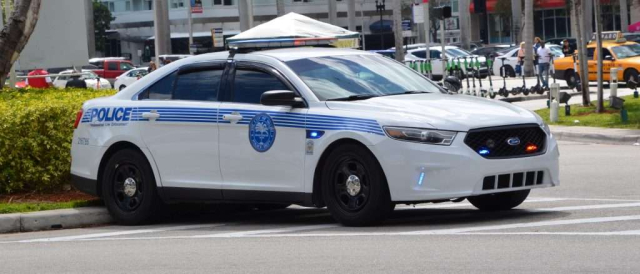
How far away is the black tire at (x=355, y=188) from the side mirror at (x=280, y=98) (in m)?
0.60

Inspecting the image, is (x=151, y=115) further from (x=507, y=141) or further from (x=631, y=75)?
(x=631, y=75)

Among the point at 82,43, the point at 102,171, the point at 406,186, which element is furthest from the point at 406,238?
the point at 82,43

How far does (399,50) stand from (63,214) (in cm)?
4706

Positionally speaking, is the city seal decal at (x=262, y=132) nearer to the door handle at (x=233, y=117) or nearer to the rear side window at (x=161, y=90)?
the door handle at (x=233, y=117)

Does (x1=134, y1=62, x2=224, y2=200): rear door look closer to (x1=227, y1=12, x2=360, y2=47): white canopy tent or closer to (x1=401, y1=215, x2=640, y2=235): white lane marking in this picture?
(x1=401, y1=215, x2=640, y2=235): white lane marking

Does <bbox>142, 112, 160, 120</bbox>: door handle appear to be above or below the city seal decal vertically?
above

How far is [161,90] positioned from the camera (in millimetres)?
12000

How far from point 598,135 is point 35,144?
1182 cm

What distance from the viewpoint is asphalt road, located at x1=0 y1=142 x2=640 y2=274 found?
8266 millimetres

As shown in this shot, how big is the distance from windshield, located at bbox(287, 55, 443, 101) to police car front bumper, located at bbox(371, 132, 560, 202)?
3.27 feet

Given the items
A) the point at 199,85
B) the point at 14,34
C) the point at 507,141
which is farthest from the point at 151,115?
the point at 14,34

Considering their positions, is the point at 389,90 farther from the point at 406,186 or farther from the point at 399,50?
the point at 399,50

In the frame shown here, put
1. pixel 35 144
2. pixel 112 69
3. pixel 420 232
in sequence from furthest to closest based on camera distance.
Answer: pixel 112 69, pixel 35 144, pixel 420 232

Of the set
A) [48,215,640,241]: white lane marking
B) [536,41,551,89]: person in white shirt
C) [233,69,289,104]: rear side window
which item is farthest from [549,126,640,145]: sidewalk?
[536,41,551,89]: person in white shirt
